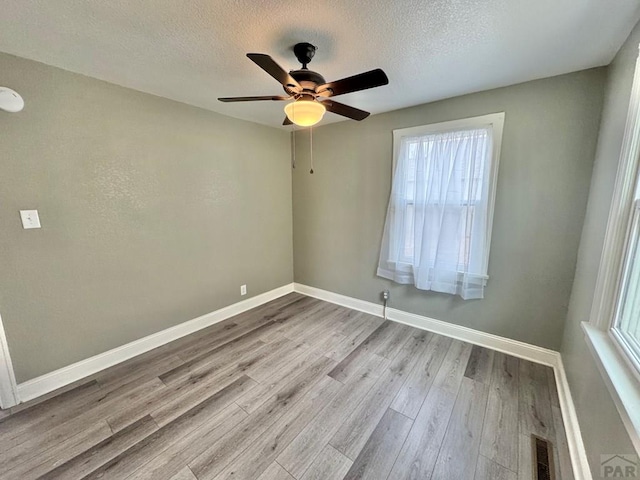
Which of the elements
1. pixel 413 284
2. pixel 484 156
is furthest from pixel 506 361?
pixel 484 156

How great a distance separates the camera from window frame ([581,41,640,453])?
1.20 m

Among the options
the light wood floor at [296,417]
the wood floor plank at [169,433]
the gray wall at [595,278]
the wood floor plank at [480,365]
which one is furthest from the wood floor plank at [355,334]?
the gray wall at [595,278]

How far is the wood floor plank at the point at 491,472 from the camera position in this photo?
1328 mm

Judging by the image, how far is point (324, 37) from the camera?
1.54 m

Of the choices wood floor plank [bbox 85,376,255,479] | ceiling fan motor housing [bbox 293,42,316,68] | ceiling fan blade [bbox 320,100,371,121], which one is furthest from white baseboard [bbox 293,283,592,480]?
ceiling fan motor housing [bbox 293,42,316,68]

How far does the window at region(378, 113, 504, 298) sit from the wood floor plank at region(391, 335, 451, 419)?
1.81 feet

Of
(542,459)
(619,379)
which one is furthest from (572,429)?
(619,379)

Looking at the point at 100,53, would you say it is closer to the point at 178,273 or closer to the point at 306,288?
the point at 178,273

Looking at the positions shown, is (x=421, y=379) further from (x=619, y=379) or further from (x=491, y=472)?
(x=619, y=379)

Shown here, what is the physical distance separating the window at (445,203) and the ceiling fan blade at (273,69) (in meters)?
1.60

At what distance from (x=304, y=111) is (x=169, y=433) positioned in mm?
2199

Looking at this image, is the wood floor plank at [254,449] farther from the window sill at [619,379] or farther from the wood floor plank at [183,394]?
the window sill at [619,379]

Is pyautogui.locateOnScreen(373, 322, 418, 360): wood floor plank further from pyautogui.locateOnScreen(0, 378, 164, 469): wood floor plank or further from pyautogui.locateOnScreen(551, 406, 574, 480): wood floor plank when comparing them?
pyautogui.locateOnScreen(0, 378, 164, 469): wood floor plank

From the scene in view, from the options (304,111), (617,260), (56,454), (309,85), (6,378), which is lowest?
(56,454)
